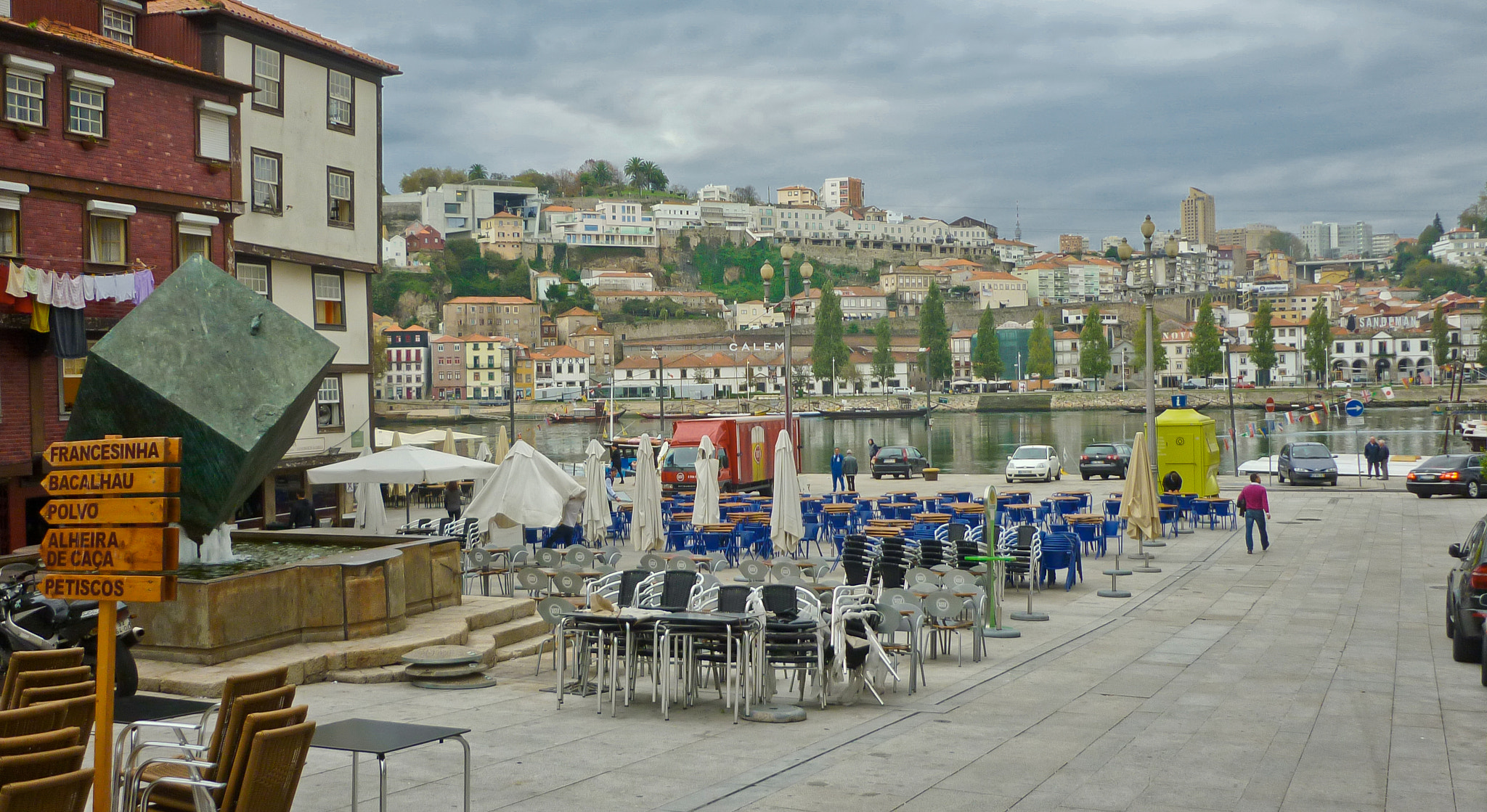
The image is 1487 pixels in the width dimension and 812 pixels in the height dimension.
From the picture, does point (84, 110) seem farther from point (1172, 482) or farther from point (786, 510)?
point (1172, 482)

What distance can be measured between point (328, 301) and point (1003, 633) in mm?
21136

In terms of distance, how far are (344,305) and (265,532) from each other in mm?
14799

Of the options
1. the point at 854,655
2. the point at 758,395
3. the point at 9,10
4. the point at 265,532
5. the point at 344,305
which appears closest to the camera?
the point at 854,655

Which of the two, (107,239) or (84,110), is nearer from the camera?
(84,110)

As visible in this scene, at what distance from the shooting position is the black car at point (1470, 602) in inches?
405

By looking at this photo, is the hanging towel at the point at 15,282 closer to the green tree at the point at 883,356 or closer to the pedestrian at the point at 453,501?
the pedestrian at the point at 453,501

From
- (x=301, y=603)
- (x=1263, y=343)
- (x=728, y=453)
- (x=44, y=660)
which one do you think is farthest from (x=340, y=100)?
(x=1263, y=343)

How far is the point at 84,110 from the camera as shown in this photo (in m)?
20.7

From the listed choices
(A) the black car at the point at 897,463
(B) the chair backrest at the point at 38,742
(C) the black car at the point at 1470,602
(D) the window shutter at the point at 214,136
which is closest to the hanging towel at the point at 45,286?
(D) the window shutter at the point at 214,136

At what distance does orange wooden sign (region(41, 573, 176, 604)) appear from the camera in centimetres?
462

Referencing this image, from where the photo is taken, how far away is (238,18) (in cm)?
2588

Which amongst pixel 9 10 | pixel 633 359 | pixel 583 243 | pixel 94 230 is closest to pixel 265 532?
pixel 94 230

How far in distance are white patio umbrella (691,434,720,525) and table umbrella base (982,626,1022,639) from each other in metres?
8.83

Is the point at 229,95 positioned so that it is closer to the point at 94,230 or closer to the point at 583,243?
the point at 94,230
